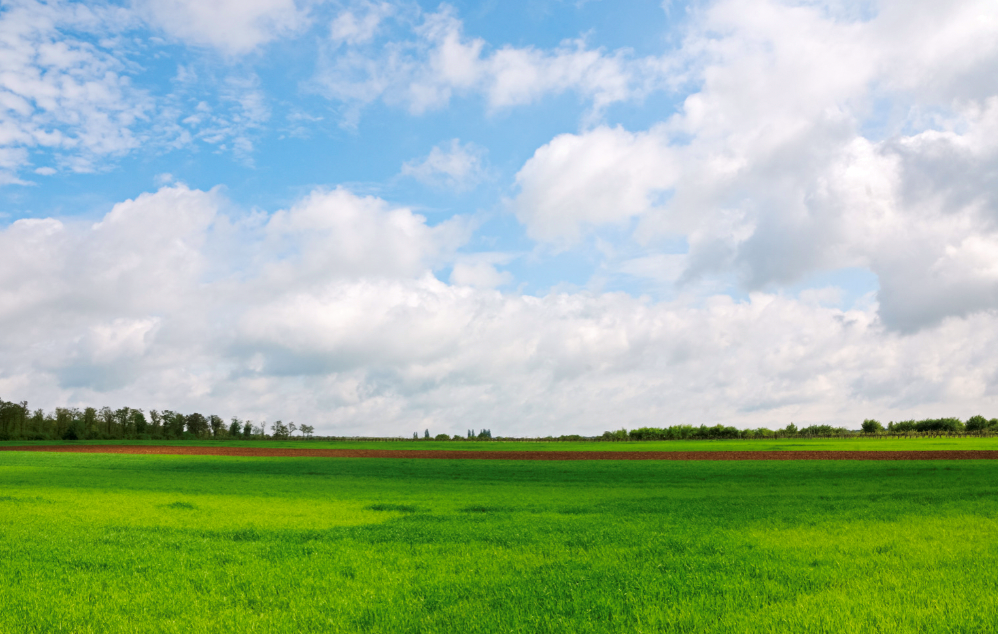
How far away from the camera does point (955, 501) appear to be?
23422 mm

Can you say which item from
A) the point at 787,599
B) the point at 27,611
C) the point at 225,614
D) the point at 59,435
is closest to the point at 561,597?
the point at 787,599

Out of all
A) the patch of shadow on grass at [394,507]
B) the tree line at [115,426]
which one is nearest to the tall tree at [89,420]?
the tree line at [115,426]

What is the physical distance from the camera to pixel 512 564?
13.6m

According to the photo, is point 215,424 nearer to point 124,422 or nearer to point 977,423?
point 124,422

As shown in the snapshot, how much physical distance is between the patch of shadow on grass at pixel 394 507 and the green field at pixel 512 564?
0.11m

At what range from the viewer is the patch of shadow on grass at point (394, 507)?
952 inches

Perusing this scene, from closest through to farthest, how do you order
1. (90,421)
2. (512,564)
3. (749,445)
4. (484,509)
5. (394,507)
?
(512,564), (484,509), (394,507), (749,445), (90,421)

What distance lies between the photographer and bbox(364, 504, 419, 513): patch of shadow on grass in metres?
24.2

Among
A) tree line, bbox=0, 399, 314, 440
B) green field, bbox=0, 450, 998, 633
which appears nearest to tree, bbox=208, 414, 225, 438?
tree line, bbox=0, 399, 314, 440

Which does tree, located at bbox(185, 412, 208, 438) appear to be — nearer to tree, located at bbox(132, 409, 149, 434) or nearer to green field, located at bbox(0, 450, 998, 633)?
tree, located at bbox(132, 409, 149, 434)

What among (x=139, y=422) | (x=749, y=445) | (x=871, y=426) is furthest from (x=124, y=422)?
(x=871, y=426)

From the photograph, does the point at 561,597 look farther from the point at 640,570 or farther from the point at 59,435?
the point at 59,435

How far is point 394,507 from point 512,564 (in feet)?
40.8

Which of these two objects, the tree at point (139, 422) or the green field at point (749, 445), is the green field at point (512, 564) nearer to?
the green field at point (749, 445)
